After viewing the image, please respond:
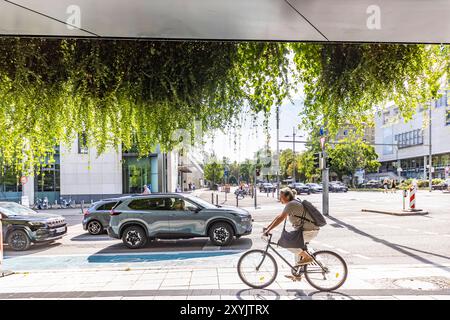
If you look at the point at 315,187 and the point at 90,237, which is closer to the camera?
the point at 90,237

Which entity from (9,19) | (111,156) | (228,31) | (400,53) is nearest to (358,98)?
(400,53)

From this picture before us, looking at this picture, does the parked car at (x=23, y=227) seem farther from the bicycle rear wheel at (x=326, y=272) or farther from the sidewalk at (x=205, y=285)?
the bicycle rear wheel at (x=326, y=272)

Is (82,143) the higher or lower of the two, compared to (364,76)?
lower

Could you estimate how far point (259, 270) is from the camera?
4.55m

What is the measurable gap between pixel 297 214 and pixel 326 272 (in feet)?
2.86

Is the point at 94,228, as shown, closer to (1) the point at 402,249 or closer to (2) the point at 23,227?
(2) the point at 23,227

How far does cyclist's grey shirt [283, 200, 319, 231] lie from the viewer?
4.36m

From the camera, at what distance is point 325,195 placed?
42.9ft

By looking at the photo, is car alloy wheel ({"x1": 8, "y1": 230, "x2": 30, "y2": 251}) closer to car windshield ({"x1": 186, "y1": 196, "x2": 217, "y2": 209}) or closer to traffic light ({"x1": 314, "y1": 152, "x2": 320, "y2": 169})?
car windshield ({"x1": 186, "y1": 196, "x2": 217, "y2": 209})

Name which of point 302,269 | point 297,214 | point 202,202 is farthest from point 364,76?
point 202,202

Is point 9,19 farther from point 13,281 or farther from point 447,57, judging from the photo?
point 447,57

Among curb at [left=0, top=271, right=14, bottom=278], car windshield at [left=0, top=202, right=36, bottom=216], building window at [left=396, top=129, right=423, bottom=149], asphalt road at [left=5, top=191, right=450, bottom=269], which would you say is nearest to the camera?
curb at [left=0, top=271, right=14, bottom=278]

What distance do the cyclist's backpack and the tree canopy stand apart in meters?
1.12

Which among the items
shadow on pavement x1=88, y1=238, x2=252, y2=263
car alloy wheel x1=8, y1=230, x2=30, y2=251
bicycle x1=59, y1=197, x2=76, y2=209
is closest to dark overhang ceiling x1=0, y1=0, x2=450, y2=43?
shadow on pavement x1=88, y1=238, x2=252, y2=263
